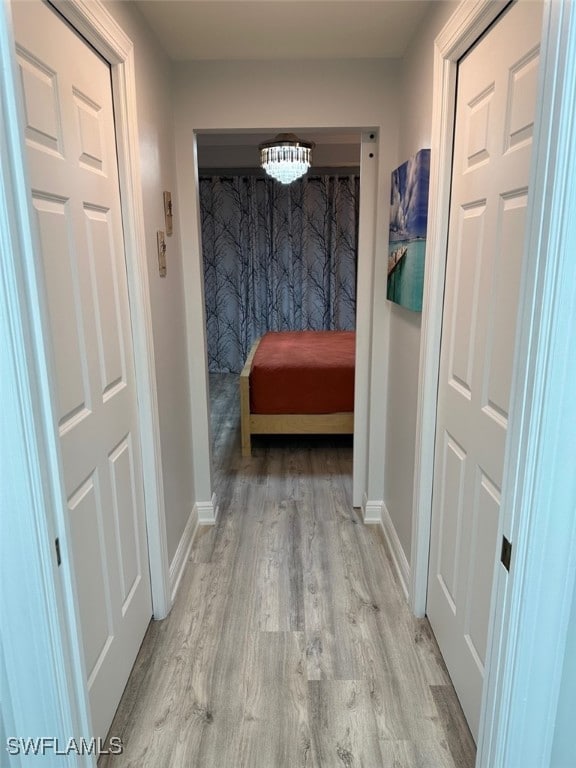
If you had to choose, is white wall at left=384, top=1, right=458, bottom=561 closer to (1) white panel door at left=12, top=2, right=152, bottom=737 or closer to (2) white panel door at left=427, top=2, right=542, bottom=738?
(2) white panel door at left=427, top=2, right=542, bottom=738

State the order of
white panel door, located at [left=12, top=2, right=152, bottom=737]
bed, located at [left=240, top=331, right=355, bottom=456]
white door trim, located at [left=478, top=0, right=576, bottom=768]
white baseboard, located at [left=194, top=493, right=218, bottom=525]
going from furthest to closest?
1. bed, located at [left=240, top=331, right=355, bottom=456]
2. white baseboard, located at [left=194, top=493, right=218, bottom=525]
3. white panel door, located at [left=12, top=2, right=152, bottom=737]
4. white door trim, located at [left=478, top=0, right=576, bottom=768]

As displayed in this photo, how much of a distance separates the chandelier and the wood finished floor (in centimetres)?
243

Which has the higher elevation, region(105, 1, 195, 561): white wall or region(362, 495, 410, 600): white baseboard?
region(105, 1, 195, 561): white wall

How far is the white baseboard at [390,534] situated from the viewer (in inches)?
91.7

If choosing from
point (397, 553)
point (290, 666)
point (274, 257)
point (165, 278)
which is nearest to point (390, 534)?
point (397, 553)

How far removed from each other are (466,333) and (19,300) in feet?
4.26

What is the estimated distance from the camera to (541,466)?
2.89 feet

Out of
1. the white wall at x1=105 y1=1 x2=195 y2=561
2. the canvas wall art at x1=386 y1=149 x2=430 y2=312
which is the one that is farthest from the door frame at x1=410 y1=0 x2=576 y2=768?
the white wall at x1=105 y1=1 x2=195 y2=561

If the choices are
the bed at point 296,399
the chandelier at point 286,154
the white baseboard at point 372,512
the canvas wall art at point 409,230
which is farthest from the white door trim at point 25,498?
the chandelier at point 286,154

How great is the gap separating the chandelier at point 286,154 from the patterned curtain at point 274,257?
2732mm

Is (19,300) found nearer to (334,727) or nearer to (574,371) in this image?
(574,371)

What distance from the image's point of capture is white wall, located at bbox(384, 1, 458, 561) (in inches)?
76.1

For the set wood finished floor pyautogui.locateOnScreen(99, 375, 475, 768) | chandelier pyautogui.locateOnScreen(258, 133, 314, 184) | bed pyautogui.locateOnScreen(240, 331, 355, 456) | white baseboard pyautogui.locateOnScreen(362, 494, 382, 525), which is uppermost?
chandelier pyautogui.locateOnScreen(258, 133, 314, 184)

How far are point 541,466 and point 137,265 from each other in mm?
1471
